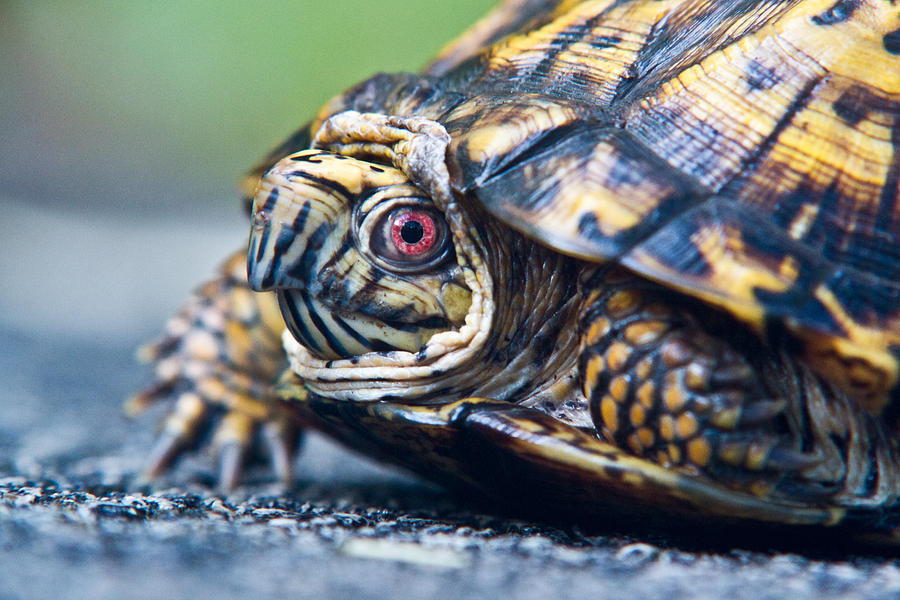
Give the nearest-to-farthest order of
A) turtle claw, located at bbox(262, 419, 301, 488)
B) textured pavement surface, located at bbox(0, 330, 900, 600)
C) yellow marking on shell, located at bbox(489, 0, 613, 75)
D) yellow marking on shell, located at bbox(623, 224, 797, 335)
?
textured pavement surface, located at bbox(0, 330, 900, 600)
yellow marking on shell, located at bbox(623, 224, 797, 335)
yellow marking on shell, located at bbox(489, 0, 613, 75)
turtle claw, located at bbox(262, 419, 301, 488)

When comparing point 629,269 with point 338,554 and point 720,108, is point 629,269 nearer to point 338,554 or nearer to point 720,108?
point 720,108

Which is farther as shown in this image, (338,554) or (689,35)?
(689,35)

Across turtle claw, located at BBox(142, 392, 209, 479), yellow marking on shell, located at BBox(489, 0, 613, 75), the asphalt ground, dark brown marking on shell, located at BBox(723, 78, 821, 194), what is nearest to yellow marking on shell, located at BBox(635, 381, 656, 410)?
the asphalt ground

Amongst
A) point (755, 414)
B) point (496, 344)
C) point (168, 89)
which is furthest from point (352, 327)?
point (168, 89)

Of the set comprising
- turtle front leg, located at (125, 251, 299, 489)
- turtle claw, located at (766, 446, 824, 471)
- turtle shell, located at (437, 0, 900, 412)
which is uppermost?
turtle shell, located at (437, 0, 900, 412)

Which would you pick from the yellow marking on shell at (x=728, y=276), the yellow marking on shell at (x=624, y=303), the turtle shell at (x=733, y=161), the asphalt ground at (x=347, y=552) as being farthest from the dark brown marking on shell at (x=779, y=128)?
the asphalt ground at (x=347, y=552)

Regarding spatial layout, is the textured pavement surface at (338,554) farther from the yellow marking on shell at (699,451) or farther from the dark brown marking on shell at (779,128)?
the dark brown marking on shell at (779,128)

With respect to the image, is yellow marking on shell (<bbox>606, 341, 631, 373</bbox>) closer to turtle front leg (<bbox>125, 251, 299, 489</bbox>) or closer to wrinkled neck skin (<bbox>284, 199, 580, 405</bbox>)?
wrinkled neck skin (<bbox>284, 199, 580, 405</bbox>)
